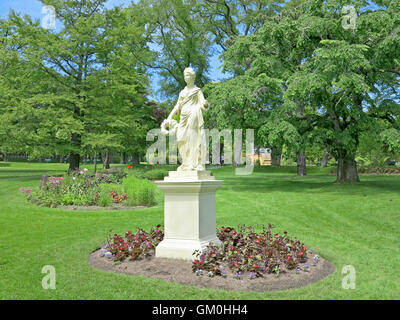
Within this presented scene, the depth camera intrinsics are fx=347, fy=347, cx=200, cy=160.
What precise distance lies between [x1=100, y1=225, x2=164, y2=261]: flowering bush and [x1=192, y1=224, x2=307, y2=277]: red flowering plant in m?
1.12

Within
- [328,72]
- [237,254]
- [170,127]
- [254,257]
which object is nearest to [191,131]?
[170,127]

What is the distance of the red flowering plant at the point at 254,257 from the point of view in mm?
5695

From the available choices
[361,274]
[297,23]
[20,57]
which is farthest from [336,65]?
[20,57]

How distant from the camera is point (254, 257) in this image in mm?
6016

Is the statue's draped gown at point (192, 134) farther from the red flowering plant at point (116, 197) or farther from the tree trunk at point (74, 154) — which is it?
the tree trunk at point (74, 154)

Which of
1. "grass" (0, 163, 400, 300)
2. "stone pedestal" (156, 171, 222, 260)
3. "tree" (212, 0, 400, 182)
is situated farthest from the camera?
"tree" (212, 0, 400, 182)

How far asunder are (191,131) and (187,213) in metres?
1.61

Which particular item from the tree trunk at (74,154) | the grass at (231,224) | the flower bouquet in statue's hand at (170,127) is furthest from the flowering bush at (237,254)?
the tree trunk at (74,154)

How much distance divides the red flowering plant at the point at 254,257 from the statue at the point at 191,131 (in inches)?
64.7

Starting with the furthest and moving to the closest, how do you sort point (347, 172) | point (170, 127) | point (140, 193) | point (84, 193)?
1. point (347, 172)
2. point (84, 193)
3. point (140, 193)
4. point (170, 127)

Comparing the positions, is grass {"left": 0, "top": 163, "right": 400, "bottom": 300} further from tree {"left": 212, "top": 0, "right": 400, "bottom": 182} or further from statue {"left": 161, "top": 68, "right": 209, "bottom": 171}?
tree {"left": 212, "top": 0, "right": 400, "bottom": 182}

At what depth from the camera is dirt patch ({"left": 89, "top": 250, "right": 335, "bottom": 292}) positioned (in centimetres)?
521

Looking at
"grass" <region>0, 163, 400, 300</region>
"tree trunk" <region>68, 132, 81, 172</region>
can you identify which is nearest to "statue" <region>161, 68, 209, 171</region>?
"grass" <region>0, 163, 400, 300</region>

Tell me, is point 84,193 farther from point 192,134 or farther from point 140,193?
point 192,134
